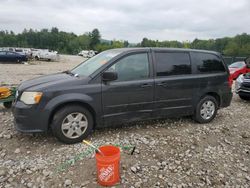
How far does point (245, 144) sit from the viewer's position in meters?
4.88

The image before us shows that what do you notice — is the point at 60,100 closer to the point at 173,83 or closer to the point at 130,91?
the point at 130,91

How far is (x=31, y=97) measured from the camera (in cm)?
416

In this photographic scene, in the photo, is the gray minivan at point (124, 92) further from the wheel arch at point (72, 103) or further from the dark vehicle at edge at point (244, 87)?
the dark vehicle at edge at point (244, 87)

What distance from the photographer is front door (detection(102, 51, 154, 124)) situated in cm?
462

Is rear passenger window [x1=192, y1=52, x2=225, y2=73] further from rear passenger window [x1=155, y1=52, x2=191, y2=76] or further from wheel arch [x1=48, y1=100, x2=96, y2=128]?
wheel arch [x1=48, y1=100, x2=96, y2=128]

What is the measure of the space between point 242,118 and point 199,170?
3.29 meters

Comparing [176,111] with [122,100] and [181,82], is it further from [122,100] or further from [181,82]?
[122,100]

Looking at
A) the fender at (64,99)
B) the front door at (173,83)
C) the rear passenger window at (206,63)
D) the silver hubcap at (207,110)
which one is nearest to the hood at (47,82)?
the fender at (64,99)

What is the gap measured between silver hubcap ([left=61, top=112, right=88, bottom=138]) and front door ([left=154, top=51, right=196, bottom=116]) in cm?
159

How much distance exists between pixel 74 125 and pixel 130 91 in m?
1.24

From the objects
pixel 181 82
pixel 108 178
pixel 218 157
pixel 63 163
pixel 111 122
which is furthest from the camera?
pixel 181 82

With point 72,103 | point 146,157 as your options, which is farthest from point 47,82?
point 146,157

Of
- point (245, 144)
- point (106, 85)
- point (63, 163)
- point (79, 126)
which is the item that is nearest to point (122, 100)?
point (106, 85)

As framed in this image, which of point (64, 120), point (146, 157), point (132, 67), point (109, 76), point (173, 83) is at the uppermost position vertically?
point (132, 67)
